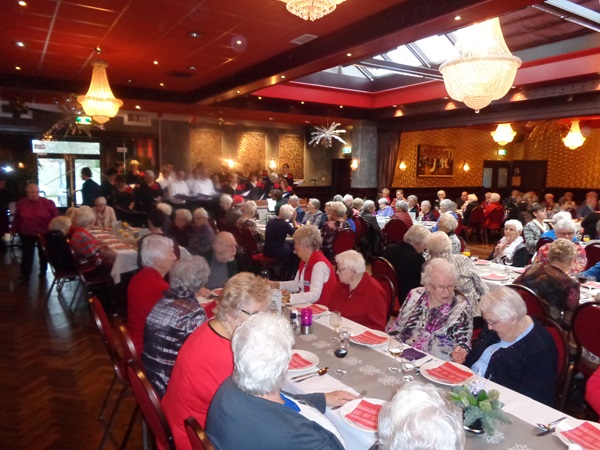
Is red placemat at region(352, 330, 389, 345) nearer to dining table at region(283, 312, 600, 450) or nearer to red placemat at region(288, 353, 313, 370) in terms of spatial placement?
dining table at region(283, 312, 600, 450)

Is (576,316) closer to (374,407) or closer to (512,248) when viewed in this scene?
(374,407)

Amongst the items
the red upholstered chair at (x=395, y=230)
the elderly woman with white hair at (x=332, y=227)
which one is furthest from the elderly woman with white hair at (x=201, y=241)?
the red upholstered chair at (x=395, y=230)

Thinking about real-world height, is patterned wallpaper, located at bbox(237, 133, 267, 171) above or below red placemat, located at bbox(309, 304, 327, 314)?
above

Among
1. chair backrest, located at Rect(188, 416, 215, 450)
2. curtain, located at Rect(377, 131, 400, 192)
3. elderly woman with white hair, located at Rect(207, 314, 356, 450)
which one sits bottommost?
chair backrest, located at Rect(188, 416, 215, 450)

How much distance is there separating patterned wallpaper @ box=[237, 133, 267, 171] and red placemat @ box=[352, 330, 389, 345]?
513 inches

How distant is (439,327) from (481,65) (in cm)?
292

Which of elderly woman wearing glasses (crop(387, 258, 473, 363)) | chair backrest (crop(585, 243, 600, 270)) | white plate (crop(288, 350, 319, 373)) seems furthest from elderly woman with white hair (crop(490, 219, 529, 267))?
white plate (crop(288, 350, 319, 373))

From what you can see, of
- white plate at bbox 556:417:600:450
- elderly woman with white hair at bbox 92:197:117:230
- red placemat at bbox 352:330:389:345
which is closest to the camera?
white plate at bbox 556:417:600:450

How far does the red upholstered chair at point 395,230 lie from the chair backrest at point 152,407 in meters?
6.65

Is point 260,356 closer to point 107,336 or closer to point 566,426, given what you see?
point 566,426

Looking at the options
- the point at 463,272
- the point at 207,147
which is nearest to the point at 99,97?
the point at 463,272

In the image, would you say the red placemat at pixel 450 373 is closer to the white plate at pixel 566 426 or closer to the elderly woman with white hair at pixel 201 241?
the white plate at pixel 566 426

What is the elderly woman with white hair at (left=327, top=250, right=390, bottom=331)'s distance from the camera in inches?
130

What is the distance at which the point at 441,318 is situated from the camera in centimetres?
292
